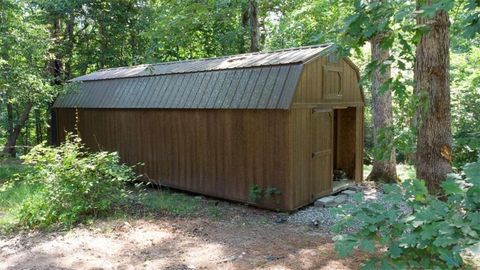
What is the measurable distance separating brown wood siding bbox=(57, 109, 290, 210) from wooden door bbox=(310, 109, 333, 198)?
0.77 m

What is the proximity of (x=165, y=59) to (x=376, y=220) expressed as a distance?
52.8 feet

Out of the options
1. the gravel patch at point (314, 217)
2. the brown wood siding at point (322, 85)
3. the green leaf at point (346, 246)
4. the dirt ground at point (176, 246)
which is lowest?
the gravel patch at point (314, 217)

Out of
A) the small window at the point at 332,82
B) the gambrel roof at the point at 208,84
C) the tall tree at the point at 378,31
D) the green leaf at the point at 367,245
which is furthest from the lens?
the small window at the point at 332,82

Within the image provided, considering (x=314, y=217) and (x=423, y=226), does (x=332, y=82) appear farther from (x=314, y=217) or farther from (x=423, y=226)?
(x=423, y=226)

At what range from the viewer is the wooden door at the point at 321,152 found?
23.1 feet

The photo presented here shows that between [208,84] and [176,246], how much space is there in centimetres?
364

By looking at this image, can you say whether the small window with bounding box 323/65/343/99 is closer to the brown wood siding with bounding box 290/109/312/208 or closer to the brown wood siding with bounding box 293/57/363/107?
the brown wood siding with bounding box 293/57/363/107

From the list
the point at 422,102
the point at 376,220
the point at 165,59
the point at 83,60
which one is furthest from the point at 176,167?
the point at 165,59

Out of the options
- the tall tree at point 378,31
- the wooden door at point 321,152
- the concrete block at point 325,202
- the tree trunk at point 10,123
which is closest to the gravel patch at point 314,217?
the concrete block at point 325,202

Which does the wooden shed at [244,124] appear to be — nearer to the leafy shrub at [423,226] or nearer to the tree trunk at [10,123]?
the leafy shrub at [423,226]

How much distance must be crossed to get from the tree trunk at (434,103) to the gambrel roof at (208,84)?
5.29 feet

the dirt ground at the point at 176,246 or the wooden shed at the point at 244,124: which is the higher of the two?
the wooden shed at the point at 244,124

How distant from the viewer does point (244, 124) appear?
23.1 feet

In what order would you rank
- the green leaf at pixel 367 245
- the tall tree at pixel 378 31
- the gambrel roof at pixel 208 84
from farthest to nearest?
the gambrel roof at pixel 208 84 → the tall tree at pixel 378 31 → the green leaf at pixel 367 245
